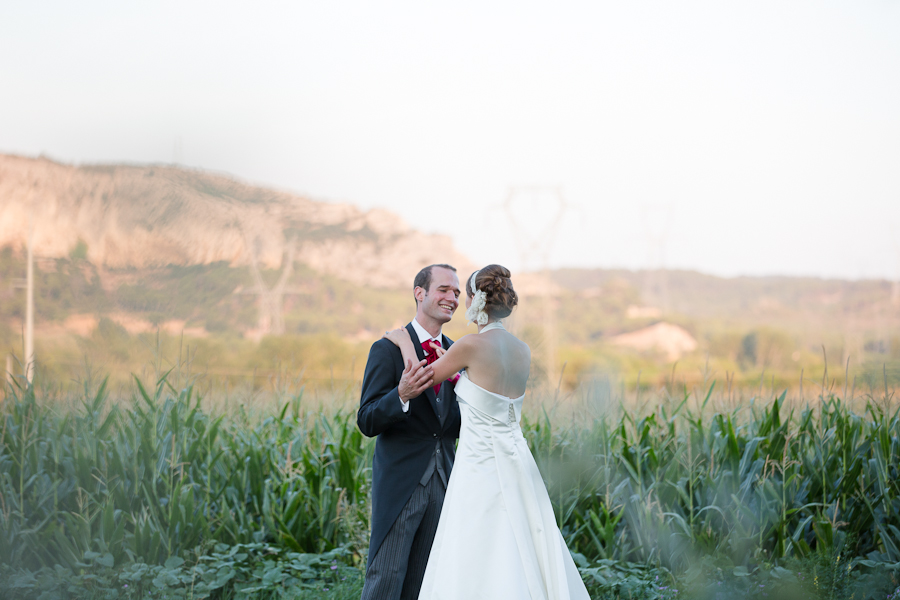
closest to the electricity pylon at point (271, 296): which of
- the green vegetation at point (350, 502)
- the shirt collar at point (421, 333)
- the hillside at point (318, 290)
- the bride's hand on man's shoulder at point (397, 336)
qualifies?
the hillside at point (318, 290)

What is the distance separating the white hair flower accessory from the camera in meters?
3.18

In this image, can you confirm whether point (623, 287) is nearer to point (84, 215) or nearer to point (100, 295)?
point (84, 215)

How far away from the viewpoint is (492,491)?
3.11m

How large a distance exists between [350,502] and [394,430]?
2290 mm

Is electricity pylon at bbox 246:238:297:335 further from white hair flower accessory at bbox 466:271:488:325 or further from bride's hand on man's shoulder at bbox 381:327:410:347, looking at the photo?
white hair flower accessory at bbox 466:271:488:325

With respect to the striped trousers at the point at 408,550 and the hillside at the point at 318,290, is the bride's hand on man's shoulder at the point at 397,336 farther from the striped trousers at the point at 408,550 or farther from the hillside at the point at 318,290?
the hillside at the point at 318,290

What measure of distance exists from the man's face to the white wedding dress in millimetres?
307

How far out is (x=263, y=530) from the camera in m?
5.18

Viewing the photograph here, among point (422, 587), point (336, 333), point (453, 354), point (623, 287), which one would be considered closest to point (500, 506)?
point (422, 587)

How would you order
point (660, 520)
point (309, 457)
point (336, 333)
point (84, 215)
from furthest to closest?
point (336, 333) → point (84, 215) → point (309, 457) → point (660, 520)

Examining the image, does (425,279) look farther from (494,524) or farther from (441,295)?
(494,524)

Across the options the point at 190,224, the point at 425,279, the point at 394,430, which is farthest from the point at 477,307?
the point at 190,224

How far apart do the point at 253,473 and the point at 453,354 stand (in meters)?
3.10

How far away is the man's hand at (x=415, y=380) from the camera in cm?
308
